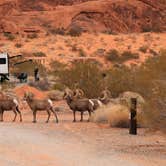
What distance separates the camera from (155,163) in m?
14.6

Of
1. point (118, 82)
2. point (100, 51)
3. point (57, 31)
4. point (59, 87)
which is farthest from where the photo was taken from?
point (57, 31)

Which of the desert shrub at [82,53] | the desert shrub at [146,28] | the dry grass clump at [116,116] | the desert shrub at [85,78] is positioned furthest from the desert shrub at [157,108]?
the desert shrub at [146,28]

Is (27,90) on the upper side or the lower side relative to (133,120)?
lower

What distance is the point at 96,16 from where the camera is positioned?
3285 inches

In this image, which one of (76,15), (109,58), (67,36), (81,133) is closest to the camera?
(81,133)

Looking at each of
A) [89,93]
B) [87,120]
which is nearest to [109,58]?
[89,93]

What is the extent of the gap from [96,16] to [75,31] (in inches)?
214

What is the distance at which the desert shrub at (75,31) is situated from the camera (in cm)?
7838

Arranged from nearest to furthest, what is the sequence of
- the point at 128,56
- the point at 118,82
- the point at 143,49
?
the point at 118,82 → the point at 128,56 → the point at 143,49

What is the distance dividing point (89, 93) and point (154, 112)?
47.7ft

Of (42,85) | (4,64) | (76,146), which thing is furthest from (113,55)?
(76,146)

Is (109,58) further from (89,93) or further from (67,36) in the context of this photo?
(89,93)

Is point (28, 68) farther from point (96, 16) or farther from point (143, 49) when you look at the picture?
point (96, 16)

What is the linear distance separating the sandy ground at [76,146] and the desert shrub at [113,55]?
40.4 metres
